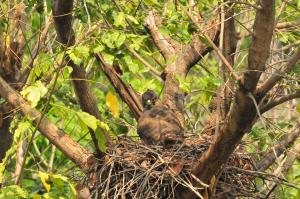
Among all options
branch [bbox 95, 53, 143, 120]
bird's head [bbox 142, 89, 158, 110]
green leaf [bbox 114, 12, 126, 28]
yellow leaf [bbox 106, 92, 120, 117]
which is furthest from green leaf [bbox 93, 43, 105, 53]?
yellow leaf [bbox 106, 92, 120, 117]

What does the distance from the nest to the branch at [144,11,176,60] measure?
936mm

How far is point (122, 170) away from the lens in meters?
5.58

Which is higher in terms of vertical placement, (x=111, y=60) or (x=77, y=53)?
(x=77, y=53)

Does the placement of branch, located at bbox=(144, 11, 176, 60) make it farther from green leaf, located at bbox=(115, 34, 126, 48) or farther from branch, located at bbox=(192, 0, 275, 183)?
branch, located at bbox=(192, 0, 275, 183)

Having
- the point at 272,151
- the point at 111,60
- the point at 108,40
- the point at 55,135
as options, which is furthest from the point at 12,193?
the point at 272,151

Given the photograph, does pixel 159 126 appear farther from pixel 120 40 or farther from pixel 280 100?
pixel 280 100

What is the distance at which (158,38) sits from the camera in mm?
6484

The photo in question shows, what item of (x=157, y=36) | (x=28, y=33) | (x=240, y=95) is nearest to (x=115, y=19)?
(x=157, y=36)

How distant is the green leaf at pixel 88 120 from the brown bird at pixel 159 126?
3.67 ft

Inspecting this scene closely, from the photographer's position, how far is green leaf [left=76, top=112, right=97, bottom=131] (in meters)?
4.98

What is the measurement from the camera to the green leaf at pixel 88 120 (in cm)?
498

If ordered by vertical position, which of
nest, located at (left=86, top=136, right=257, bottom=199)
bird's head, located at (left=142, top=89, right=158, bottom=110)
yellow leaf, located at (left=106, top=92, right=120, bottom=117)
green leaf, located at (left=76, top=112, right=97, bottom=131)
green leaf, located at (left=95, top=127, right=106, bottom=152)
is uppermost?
green leaf, located at (left=76, top=112, right=97, bottom=131)

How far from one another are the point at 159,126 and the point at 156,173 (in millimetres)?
985

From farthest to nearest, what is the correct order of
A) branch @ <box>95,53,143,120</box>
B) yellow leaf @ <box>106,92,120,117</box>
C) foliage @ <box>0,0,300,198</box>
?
yellow leaf @ <box>106,92,120,117</box> < branch @ <box>95,53,143,120</box> < foliage @ <box>0,0,300,198</box>
